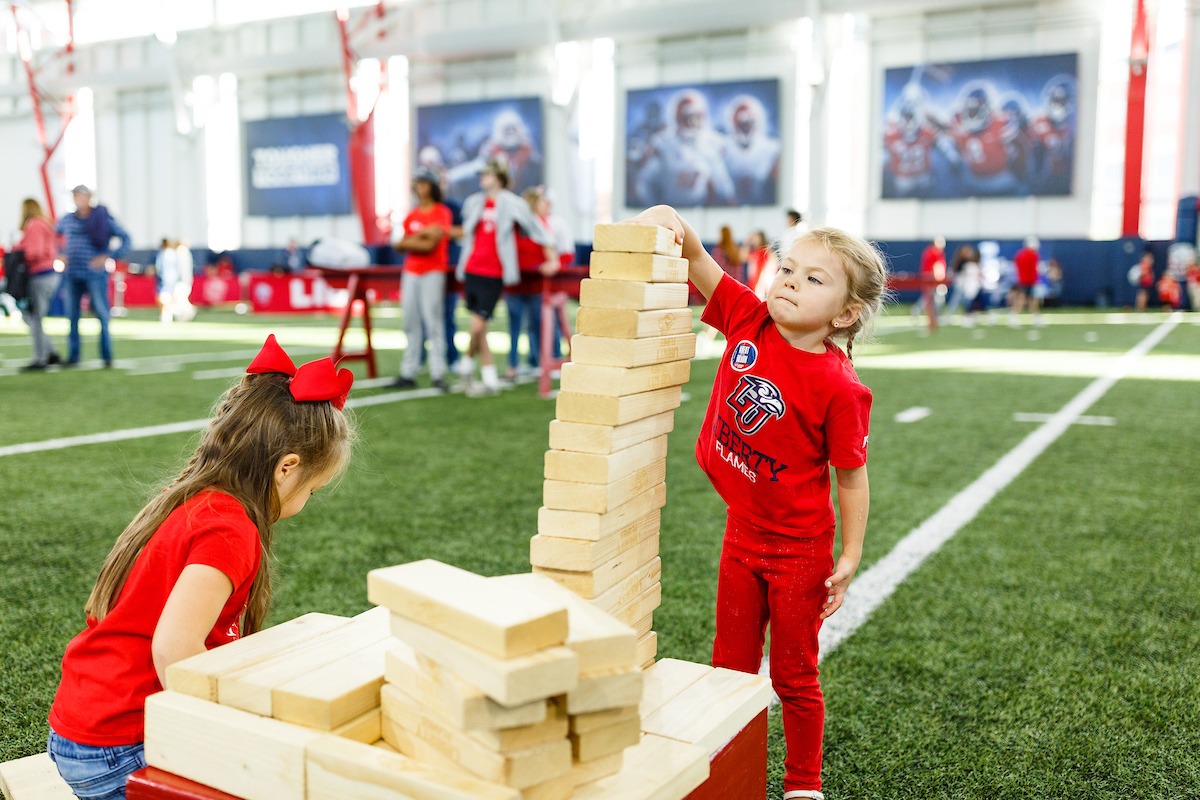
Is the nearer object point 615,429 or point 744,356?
point 615,429

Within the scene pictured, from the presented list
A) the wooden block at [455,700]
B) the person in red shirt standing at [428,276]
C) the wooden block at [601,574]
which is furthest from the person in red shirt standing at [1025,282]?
the wooden block at [455,700]

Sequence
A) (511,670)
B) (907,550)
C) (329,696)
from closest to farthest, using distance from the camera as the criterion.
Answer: (511,670) < (329,696) < (907,550)

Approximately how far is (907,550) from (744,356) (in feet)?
7.49

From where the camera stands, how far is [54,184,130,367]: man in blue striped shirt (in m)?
10.4

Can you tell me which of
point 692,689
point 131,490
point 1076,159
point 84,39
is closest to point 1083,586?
point 692,689

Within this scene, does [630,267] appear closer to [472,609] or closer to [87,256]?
[472,609]

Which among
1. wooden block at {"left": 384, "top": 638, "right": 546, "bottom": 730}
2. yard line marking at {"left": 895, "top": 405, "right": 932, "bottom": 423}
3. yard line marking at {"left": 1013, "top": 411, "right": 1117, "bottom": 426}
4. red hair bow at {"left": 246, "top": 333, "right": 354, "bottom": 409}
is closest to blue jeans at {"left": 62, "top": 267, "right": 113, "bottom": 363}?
yard line marking at {"left": 895, "top": 405, "right": 932, "bottom": 423}

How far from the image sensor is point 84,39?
113 ft

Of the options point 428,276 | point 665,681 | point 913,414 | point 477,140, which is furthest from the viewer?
point 477,140

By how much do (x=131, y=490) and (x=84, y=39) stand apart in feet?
115

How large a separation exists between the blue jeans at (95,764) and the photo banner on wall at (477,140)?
87.2 feet

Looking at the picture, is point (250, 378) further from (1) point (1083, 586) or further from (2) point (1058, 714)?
(1) point (1083, 586)

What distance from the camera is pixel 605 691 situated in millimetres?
1353

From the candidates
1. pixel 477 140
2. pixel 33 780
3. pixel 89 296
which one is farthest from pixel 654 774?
pixel 477 140
